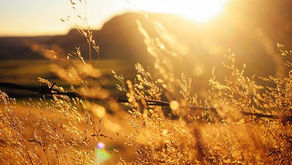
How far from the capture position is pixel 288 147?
204cm

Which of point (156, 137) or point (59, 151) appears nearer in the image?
point (156, 137)

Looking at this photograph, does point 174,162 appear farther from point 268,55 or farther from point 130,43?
point 130,43

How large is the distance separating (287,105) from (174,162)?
803mm

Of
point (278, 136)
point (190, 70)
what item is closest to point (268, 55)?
point (190, 70)

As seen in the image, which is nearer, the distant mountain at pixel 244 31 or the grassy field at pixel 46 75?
the grassy field at pixel 46 75

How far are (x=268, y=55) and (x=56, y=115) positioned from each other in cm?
2904

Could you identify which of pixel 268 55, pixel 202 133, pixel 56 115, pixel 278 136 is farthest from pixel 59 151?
pixel 268 55

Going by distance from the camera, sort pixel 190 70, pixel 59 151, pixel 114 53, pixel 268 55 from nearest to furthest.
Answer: pixel 59 151
pixel 190 70
pixel 268 55
pixel 114 53

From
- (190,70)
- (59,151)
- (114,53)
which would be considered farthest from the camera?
(114,53)

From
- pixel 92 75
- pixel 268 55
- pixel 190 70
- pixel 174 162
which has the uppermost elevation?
pixel 268 55

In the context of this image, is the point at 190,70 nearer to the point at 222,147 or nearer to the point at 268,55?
the point at 268,55

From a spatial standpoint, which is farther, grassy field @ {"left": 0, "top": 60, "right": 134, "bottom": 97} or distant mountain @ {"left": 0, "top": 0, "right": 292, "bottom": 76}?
distant mountain @ {"left": 0, "top": 0, "right": 292, "bottom": 76}

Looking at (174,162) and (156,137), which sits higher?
(156,137)

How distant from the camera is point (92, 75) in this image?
209 cm
